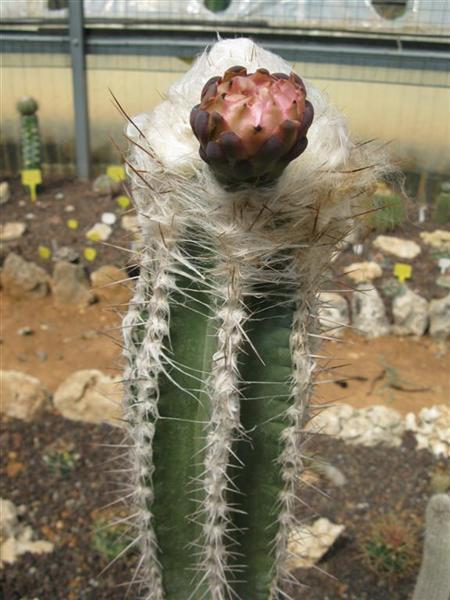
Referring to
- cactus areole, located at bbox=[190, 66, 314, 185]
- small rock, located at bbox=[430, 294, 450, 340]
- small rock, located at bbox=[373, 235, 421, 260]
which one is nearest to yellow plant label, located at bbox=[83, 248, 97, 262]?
small rock, located at bbox=[373, 235, 421, 260]

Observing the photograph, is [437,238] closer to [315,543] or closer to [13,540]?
[315,543]

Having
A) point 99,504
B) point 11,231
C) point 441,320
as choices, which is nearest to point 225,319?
point 99,504

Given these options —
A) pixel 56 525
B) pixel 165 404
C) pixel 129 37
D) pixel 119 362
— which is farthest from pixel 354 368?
pixel 129 37

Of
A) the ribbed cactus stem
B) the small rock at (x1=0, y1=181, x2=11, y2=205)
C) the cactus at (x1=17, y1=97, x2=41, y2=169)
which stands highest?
the ribbed cactus stem

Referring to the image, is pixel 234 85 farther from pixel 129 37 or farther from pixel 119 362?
pixel 129 37

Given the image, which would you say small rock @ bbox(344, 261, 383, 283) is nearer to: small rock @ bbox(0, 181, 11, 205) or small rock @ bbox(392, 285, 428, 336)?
small rock @ bbox(392, 285, 428, 336)
